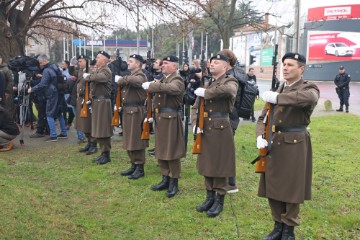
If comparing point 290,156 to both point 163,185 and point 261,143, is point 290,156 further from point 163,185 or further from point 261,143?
point 163,185

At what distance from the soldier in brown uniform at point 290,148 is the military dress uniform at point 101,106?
12.9 ft

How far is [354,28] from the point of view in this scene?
4166 centimetres

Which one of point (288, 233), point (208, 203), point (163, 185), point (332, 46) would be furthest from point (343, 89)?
point (332, 46)

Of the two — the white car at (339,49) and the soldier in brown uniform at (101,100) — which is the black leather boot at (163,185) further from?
the white car at (339,49)

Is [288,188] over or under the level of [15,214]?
over

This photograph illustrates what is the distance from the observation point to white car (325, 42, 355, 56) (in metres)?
42.0

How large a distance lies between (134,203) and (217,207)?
1.25m

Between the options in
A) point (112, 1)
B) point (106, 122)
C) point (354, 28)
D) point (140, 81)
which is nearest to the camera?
point (140, 81)

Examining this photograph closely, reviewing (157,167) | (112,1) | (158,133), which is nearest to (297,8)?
(112,1)

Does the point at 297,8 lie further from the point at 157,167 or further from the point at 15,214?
the point at 15,214

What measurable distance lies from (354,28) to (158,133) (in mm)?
41552

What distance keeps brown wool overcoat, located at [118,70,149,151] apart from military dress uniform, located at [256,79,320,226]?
2.90 m

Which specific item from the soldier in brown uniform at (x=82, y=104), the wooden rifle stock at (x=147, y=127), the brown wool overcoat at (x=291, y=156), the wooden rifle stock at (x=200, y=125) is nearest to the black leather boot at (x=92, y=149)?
the soldier in brown uniform at (x=82, y=104)

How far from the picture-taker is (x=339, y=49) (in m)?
42.4
